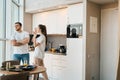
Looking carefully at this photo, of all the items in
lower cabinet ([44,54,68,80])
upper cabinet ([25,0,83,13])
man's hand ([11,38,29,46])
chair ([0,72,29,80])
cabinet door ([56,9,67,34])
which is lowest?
lower cabinet ([44,54,68,80])

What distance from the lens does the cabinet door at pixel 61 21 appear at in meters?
5.05

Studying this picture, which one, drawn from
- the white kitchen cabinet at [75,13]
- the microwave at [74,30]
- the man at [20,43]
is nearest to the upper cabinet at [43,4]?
the white kitchen cabinet at [75,13]

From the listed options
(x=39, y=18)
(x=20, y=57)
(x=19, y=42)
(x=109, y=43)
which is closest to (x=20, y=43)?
(x=19, y=42)

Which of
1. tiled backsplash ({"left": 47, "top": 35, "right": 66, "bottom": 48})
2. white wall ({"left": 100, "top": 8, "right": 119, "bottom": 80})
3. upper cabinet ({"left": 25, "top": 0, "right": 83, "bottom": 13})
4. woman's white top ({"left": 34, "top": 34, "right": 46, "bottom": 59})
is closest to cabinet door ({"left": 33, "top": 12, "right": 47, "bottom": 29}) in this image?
upper cabinet ({"left": 25, "top": 0, "right": 83, "bottom": 13})

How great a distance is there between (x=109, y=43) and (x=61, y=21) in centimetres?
152

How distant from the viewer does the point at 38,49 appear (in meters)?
4.21

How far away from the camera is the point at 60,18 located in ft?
17.0

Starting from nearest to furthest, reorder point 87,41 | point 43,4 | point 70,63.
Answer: point 87,41 < point 70,63 < point 43,4

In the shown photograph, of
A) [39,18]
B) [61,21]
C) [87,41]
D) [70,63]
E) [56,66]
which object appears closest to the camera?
[87,41]

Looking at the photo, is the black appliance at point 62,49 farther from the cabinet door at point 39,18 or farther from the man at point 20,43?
the man at point 20,43

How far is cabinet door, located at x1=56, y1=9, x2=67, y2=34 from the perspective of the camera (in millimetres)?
5046

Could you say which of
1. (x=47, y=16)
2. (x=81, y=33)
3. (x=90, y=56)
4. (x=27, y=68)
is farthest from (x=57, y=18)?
(x=27, y=68)

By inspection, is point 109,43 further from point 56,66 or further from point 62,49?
point 56,66

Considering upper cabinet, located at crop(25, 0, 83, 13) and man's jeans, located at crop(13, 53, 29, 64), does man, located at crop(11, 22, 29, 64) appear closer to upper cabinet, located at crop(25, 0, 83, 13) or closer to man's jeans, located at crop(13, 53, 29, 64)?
man's jeans, located at crop(13, 53, 29, 64)
